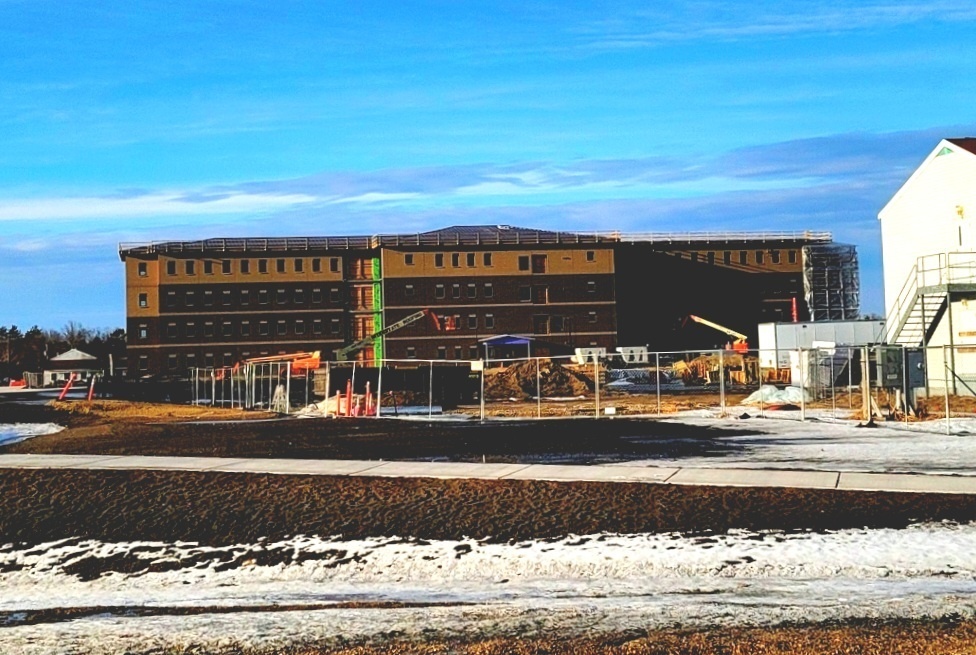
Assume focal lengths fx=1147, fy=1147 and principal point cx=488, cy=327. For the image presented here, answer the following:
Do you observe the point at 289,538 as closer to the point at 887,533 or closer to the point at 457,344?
the point at 887,533

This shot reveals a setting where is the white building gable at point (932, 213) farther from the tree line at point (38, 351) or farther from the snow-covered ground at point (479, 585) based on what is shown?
the tree line at point (38, 351)

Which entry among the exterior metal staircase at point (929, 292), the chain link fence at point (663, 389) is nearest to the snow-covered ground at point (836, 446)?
the chain link fence at point (663, 389)

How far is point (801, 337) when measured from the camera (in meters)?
61.4

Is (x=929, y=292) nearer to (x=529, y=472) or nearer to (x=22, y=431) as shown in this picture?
(x=529, y=472)

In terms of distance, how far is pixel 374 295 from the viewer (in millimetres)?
108500

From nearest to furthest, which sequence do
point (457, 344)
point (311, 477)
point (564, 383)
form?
point (311, 477) < point (564, 383) < point (457, 344)

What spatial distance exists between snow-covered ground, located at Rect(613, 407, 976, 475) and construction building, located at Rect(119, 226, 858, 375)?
244ft

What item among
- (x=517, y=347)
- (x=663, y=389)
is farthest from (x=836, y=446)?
(x=517, y=347)

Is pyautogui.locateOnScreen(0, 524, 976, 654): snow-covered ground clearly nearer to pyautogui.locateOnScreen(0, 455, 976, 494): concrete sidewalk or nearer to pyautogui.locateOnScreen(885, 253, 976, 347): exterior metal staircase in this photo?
pyautogui.locateOnScreen(0, 455, 976, 494): concrete sidewalk

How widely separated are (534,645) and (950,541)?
5837mm

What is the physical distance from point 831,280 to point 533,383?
60009 mm

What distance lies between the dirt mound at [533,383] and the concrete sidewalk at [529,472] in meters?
35.8

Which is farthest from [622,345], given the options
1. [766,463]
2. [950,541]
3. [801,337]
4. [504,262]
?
[950,541]

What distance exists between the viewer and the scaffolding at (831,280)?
110 meters
